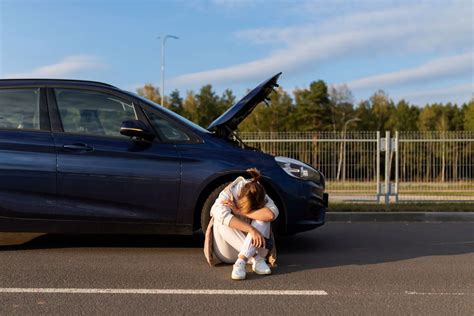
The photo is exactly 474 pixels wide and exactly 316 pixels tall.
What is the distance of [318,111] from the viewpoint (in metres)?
54.2

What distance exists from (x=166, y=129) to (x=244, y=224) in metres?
1.38

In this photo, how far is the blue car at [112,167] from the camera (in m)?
4.84

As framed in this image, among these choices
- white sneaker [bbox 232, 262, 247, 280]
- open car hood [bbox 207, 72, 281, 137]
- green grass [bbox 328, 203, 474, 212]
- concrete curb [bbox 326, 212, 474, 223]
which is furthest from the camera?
green grass [bbox 328, 203, 474, 212]

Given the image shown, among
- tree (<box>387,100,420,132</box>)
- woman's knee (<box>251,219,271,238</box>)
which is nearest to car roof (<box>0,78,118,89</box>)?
woman's knee (<box>251,219,271,238</box>)

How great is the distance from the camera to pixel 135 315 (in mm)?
3359

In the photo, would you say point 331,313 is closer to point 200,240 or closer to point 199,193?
point 199,193

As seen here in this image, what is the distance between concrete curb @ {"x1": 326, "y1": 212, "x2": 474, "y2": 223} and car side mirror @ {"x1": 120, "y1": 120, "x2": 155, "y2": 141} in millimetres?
4257

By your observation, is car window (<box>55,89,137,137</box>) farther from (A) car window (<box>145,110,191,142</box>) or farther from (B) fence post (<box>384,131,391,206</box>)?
(B) fence post (<box>384,131,391,206</box>)

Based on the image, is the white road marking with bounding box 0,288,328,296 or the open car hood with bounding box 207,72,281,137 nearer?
the white road marking with bounding box 0,288,328,296

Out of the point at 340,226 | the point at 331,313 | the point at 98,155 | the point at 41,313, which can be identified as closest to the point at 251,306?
the point at 331,313

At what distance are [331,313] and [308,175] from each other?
1968 millimetres

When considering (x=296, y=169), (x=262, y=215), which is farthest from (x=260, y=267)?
(x=296, y=169)

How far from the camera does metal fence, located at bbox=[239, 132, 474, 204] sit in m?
11.5

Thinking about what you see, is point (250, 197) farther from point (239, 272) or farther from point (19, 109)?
point (19, 109)
